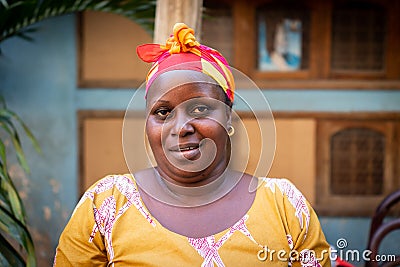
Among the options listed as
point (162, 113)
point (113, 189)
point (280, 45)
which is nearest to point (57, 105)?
point (280, 45)

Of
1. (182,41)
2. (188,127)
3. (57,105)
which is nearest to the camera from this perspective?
(188,127)

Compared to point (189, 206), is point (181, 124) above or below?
above

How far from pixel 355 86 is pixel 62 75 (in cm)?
205

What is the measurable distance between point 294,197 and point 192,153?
1.19ft

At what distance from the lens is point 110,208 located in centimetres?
188

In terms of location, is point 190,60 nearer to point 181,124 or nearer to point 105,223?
point 181,124

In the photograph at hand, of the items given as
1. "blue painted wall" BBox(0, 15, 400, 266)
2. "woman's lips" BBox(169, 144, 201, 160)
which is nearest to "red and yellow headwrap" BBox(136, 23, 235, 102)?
"woman's lips" BBox(169, 144, 201, 160)

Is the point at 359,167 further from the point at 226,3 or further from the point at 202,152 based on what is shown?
the point at 202,152

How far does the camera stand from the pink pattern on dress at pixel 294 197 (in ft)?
6.23

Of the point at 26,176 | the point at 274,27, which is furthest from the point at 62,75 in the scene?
the point at 274,27

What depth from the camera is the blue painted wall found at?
173 inches

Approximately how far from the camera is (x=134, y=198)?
192 cm

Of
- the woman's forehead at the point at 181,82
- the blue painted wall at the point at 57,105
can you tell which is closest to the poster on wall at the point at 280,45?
the blue painted wall at the point at 57,105

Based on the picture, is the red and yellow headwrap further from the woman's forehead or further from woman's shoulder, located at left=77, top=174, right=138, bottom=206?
woman's shoulder, located at left=77, top=174, right=138, bottom=206
